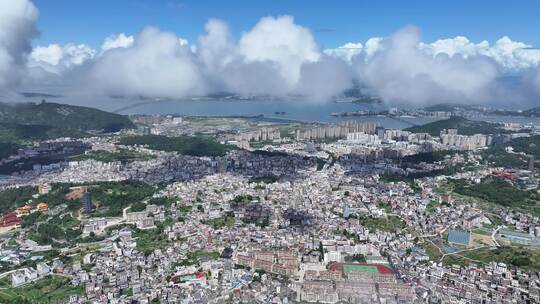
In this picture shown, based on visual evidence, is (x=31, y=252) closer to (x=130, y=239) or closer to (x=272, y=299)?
(x=130, y=239)

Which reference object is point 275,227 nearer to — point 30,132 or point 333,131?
point 333,131

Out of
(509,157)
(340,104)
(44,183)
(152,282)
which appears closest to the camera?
(152,282)

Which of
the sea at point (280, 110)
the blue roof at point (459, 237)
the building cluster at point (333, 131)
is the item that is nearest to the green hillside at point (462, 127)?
the building cluster at point (333, 131)

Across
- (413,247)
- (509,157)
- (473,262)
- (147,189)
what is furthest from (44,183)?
(509,157)

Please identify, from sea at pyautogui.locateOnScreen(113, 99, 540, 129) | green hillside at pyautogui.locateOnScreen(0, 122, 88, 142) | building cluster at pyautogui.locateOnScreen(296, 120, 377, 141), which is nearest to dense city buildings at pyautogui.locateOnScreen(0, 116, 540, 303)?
green hillside at pyautogui.locateOnScreen(0, 122, 88, 142)

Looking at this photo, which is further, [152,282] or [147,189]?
[147,189]

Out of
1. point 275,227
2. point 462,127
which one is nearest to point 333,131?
point 462,127
